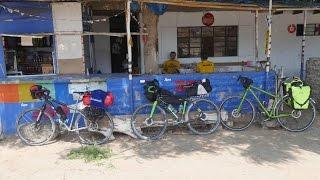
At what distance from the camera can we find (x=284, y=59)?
1377 cm

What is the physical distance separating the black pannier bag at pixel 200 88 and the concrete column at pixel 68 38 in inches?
98.6

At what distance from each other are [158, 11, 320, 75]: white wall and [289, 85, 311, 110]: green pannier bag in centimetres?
512

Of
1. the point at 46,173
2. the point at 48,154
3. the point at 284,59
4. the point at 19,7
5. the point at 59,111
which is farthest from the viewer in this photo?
the point at 284,59

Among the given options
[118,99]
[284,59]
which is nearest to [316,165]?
[118,99]

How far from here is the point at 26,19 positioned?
883cm

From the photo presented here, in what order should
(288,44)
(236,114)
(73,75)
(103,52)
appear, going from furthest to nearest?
(288,44), (103,52), (73,75), (236,114)

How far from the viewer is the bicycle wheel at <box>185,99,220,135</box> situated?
8305 mm

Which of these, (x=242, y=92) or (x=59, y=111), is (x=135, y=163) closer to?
(x=59, y=111)

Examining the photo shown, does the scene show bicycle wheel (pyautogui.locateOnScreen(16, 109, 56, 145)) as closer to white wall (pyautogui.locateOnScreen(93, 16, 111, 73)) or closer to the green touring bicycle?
the green touring bicycle

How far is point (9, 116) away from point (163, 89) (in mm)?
2979

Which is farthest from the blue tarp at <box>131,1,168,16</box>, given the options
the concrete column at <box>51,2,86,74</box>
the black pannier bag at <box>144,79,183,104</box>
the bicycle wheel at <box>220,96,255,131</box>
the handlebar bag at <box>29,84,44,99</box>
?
the handlebar bag at <box>29,84,44,99</box>

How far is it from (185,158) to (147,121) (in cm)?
137

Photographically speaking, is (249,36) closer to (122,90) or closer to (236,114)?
(236,114)

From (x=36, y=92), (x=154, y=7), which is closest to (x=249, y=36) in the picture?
(x=154, y=7)
